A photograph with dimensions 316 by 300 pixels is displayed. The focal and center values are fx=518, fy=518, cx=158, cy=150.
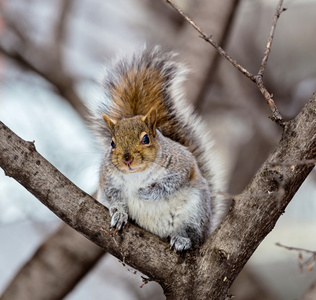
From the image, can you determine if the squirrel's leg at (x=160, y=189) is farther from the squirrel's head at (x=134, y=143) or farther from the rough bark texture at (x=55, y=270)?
the rough bark texture at (x=55, y=270)

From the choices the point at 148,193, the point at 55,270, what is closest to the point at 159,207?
the point at 148,193

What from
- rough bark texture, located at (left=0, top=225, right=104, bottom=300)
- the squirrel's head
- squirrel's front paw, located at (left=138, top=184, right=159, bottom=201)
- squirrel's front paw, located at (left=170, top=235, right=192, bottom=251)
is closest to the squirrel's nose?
the squirrel's head

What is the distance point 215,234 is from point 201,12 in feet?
5.91

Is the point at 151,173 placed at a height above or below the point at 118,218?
above

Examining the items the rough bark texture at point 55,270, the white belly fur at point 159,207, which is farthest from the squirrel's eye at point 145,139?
the rough bark texture at point 55,270

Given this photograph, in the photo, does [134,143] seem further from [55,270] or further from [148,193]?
[55,270]

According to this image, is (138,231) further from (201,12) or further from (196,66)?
(201,12)

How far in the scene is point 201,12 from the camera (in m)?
2.99

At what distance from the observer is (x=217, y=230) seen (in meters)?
1.53

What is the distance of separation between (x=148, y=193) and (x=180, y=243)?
0.22 metres

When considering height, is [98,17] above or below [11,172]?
above

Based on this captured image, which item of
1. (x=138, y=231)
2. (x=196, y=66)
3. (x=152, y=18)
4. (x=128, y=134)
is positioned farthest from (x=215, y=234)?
(x=152, y=18)

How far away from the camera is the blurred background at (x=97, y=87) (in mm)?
2730

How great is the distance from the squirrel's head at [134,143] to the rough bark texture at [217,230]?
182 mm
